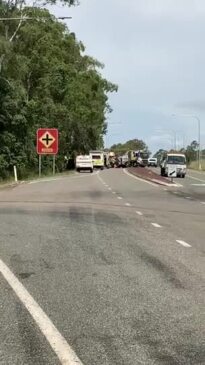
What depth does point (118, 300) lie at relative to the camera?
7.66 meters

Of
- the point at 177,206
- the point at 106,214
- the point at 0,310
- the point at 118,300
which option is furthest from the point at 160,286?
the point at 177,206

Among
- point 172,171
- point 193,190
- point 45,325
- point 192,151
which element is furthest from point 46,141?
point 192,151

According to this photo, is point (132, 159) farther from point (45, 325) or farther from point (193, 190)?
point (45, 325)

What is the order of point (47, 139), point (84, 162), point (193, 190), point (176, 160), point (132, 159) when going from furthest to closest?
point (132, 159)
point (84, 162)
point (176, 160)
point (47, 139)
point (193, 190)

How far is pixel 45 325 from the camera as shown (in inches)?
257

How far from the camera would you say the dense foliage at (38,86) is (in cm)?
4859

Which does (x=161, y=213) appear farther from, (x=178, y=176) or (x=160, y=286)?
(x=178, y=176)

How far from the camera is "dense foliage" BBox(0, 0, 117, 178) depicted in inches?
1913

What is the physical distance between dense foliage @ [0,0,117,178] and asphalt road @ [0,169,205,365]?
3335 centimetres

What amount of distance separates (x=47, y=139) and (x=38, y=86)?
10.4m

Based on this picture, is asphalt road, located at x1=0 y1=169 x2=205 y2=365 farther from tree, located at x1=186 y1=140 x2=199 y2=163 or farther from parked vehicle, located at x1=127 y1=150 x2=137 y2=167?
tree, located at x1=186 y1=140 x2=199 y2=163

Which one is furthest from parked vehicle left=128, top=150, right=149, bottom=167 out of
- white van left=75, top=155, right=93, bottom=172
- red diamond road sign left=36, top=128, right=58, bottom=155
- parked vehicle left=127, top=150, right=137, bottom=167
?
red diamond road sign left=36, top=128, right=58, bottom=155

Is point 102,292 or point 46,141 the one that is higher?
point 46,141

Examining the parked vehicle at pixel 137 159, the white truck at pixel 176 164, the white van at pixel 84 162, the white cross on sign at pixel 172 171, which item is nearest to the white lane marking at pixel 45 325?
the white cross on sign at pixel 172 171
